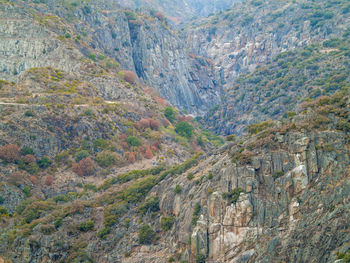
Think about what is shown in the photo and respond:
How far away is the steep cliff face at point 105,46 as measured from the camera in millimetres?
86375

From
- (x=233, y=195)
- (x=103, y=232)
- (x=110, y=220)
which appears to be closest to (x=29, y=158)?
(x=110, y=220)

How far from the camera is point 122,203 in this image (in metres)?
48.6

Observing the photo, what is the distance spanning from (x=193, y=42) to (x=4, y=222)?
12414cm

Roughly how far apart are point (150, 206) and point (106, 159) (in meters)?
22.8

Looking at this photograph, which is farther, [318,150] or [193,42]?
[193,42]

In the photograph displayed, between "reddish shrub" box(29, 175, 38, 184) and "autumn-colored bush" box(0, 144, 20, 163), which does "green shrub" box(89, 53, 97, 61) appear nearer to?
"autumn-colored bush" box(0, 144, 20, 163)

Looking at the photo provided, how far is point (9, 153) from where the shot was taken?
5928cm

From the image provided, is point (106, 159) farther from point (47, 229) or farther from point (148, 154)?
point (47, 229)

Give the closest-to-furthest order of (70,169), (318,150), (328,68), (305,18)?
1. (318,150)
2. (70,169)
3. (328,68)
4. (305,18)

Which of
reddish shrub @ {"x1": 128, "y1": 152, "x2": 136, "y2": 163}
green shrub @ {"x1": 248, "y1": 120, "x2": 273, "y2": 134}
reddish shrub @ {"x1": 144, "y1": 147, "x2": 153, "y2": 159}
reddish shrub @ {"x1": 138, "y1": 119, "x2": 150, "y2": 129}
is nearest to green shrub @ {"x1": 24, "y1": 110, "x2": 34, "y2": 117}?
reddish shrub @ {"x1": 128, "y1": 152, "x2": 136, "y2": 163}

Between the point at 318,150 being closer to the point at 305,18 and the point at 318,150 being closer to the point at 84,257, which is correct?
the point at 84,257

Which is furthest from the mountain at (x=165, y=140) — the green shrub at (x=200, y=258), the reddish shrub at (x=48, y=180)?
the reddish shrub at (x=48, y=180)

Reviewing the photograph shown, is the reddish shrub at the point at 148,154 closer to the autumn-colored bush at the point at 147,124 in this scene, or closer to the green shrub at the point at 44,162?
the autumn-colored bush at the point at 147,124

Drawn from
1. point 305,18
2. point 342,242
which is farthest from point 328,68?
point 342,242
